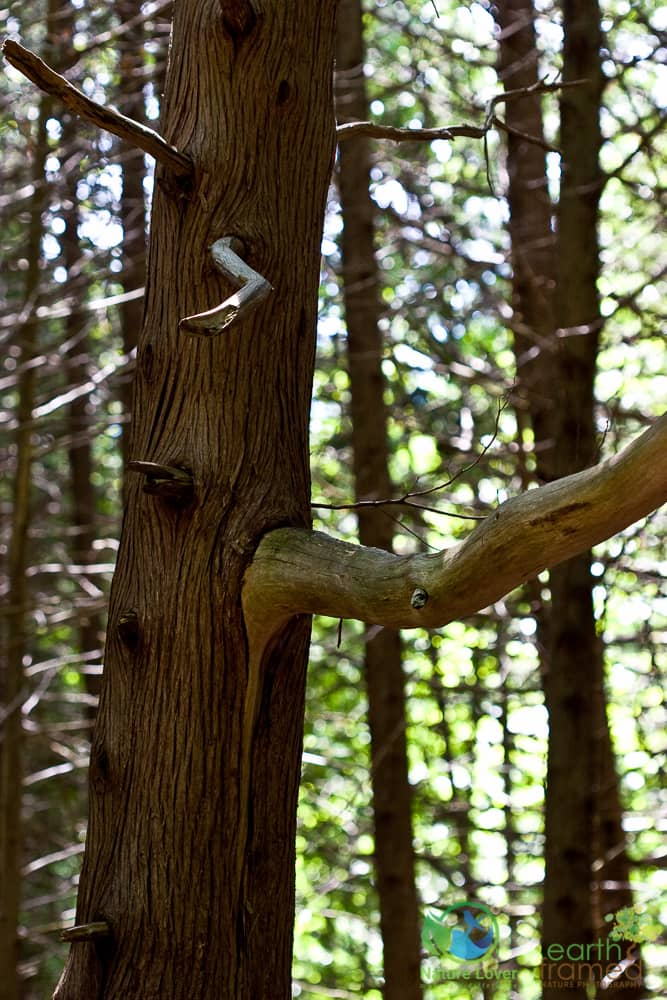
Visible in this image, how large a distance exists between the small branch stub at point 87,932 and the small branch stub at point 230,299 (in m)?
1.23

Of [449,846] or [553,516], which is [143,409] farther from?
Result: [449,846]

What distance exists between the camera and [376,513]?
6.54m

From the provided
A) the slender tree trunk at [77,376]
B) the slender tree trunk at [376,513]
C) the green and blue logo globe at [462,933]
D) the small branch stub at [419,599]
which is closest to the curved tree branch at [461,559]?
the small branch stub at [419,599]

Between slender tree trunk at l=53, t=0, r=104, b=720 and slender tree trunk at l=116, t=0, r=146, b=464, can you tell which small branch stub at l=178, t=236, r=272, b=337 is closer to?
slender tree trunk at l=53, t=0, r=104, b=720

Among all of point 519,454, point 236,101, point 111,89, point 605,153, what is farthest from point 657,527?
point 236,101

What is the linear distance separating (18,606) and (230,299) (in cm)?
482

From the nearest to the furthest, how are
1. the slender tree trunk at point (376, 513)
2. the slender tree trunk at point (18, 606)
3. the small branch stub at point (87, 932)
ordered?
the small branch stub at point (87, 932), the slender tree trunk at point (376, 513), the slender tree trunk at point (18, 606)

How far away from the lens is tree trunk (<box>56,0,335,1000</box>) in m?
2.31

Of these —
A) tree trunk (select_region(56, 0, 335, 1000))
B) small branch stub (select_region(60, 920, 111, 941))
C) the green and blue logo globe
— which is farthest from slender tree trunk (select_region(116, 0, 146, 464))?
small branch stub (select_region(60, 920, 111, 941))

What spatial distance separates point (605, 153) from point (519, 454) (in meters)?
5.25

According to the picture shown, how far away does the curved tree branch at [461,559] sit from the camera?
1.81m

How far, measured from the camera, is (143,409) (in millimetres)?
2641

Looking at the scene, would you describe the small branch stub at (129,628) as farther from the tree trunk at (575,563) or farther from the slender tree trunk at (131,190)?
the slender tree trunk at (131,190)

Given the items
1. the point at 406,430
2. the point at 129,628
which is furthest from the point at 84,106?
the point at 406,430
